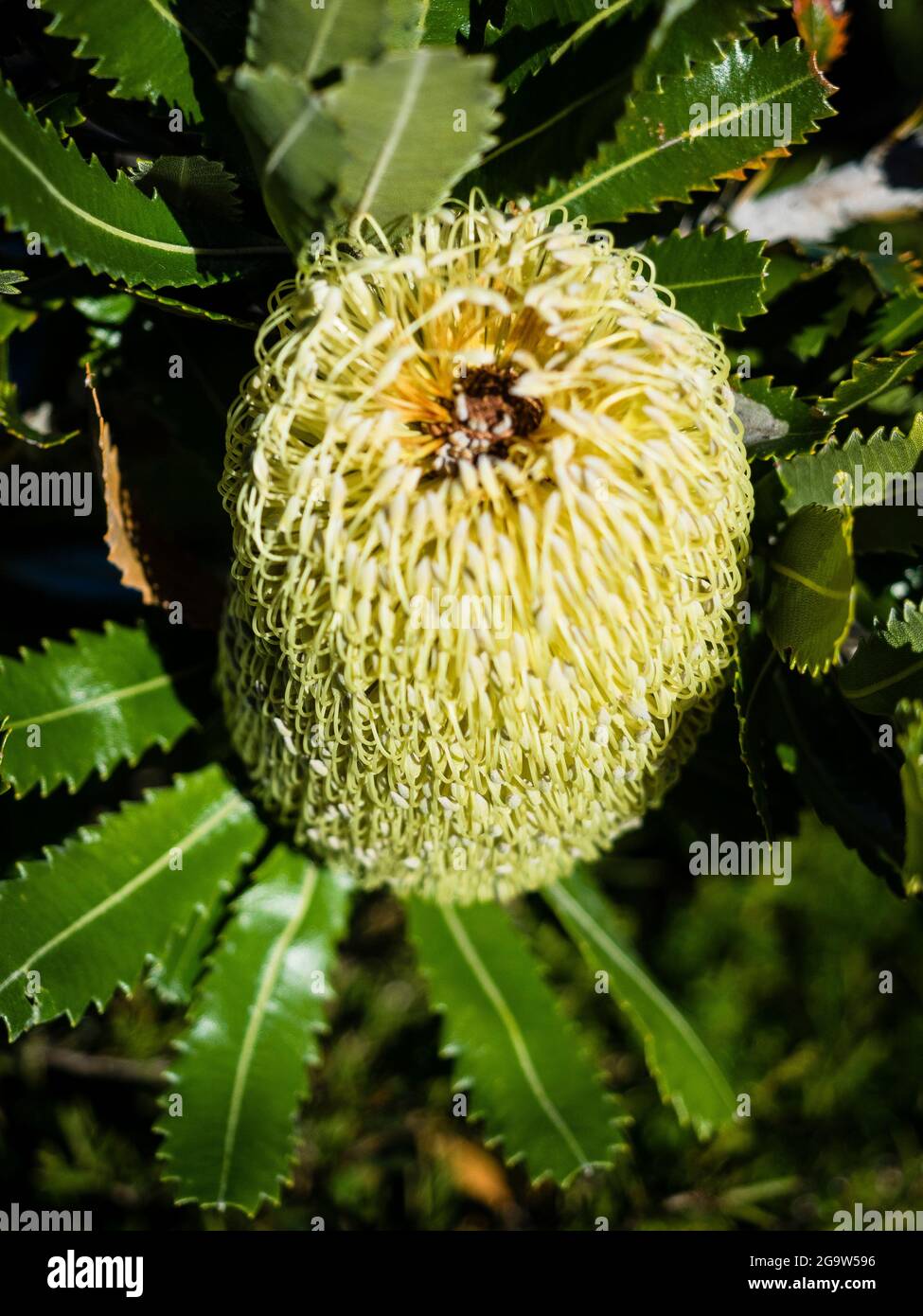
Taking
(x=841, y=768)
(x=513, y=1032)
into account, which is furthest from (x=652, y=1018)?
(x=841, y=768)

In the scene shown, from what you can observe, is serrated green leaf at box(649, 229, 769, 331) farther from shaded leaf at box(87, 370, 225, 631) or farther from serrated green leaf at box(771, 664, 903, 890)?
shaded leaf at box(87, 370, 225, 631)

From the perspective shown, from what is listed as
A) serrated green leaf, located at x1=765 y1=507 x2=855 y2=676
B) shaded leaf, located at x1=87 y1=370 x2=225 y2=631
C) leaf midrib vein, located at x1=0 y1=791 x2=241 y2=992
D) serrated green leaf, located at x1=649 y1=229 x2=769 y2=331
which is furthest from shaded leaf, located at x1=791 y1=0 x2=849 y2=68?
leaf midrib vein, located at x1=0 y1=791 x2=241 y2=992

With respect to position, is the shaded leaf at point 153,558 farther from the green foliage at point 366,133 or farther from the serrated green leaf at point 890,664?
the serrated green leaf at point 890,664

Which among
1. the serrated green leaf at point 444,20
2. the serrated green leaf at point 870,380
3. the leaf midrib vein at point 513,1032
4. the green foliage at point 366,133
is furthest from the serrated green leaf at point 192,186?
the leaf midrib vein at point 513,1032

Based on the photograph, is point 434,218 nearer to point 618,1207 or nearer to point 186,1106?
point 186,1106

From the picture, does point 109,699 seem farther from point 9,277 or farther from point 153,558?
point 9,277
